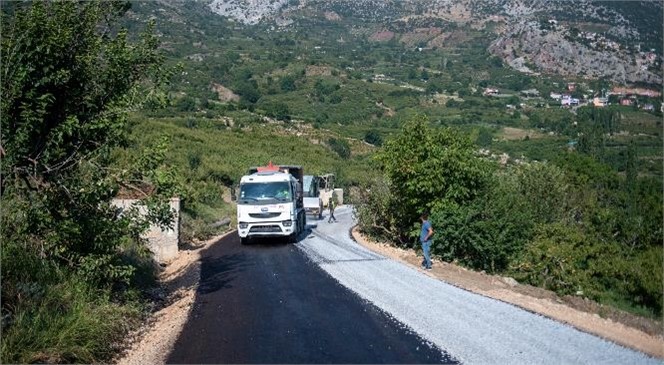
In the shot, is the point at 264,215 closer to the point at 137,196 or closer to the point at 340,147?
the point at 137,196

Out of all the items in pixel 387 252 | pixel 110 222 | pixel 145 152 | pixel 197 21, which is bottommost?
pixel 387 252

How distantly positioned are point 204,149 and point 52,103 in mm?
46772

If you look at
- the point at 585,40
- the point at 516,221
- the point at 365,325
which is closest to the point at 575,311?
the point at 365,325

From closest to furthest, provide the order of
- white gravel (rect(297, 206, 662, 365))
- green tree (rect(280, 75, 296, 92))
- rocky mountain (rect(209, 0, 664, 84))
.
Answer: white gravel (rect(297, 206, 662, 365))
rocky mountain (rect(209, 0, 664, 84))
green tree (rect(280, 75, 296, 92))

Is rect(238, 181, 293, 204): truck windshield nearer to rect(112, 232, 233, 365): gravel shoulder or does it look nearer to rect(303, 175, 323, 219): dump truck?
rect(112, 232, 233, 365): gravel shoulder

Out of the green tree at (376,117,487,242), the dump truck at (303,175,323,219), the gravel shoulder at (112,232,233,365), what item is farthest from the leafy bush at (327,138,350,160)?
the gravel shoulder at (112,232,233,365)

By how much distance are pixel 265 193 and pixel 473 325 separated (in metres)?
13.5

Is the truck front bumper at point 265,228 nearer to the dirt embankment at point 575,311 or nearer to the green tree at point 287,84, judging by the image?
the dirt embankment at point 575,311

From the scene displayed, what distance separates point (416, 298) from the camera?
35.5ft

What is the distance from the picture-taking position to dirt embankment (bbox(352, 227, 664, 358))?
8.48 meters

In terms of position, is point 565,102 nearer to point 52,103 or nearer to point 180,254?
point 180,254

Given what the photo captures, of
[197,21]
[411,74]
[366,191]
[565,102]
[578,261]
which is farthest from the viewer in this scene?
[197,21]

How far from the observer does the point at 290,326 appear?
29.4 feet

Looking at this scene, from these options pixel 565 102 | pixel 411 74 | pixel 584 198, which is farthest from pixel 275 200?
pixel 411 74
